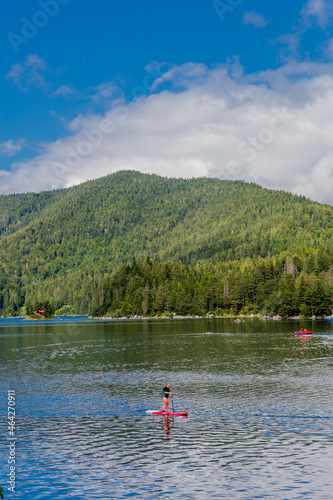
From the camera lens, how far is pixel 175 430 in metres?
40.6

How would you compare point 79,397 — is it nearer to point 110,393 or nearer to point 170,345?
point 110,393

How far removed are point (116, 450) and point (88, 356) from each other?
214 ft

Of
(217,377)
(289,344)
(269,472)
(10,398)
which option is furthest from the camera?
(289,344)

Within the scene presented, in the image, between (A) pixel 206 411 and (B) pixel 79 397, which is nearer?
(A) pixel 206 411

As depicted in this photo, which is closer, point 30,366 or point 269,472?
point 269,472

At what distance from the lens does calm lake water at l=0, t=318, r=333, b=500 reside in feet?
90.9

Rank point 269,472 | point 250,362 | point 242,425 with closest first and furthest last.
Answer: point 269,472 → point 242,425 → point 250,362

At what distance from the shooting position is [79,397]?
182 ft

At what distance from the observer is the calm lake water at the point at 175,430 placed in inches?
1091

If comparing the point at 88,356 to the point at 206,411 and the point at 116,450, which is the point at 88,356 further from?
the point at 116,450

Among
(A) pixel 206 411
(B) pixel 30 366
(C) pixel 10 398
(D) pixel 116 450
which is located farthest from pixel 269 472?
(B) pixel 30 366

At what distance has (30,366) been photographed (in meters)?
83.5

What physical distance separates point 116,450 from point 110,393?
23358 millimetres

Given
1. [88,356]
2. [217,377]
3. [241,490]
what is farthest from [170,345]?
[241,490]
